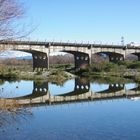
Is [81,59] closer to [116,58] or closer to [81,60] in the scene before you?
[81,60]

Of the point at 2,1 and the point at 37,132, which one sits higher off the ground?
the point at 2,1

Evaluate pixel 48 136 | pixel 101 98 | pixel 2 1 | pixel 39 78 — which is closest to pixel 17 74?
pixel 39 78

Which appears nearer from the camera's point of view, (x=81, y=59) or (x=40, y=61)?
(x=40, y=61)

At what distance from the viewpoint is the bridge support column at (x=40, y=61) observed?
82931 mm

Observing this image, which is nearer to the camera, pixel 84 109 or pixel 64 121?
pixel 64 121

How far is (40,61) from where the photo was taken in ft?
277

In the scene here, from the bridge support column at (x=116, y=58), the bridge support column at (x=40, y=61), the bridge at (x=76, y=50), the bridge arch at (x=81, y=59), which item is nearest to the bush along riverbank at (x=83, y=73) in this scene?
the bridge support column at (x=40, y=61)

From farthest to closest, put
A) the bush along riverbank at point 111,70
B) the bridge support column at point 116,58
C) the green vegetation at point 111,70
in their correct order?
the bridge support column at point 116,58 < the green vegetation at point 111,70 < the bush along riverbank at point 111,70

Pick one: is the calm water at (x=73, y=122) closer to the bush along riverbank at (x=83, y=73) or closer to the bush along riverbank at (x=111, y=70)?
the bush along riverbank at (x=83, y=73)

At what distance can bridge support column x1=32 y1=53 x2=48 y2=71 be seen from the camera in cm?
8293

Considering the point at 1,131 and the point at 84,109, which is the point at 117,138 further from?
the point at 84,109

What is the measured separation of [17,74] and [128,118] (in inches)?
1860

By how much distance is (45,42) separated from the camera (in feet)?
266

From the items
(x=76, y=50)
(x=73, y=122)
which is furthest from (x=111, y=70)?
(x=73, y=122)
